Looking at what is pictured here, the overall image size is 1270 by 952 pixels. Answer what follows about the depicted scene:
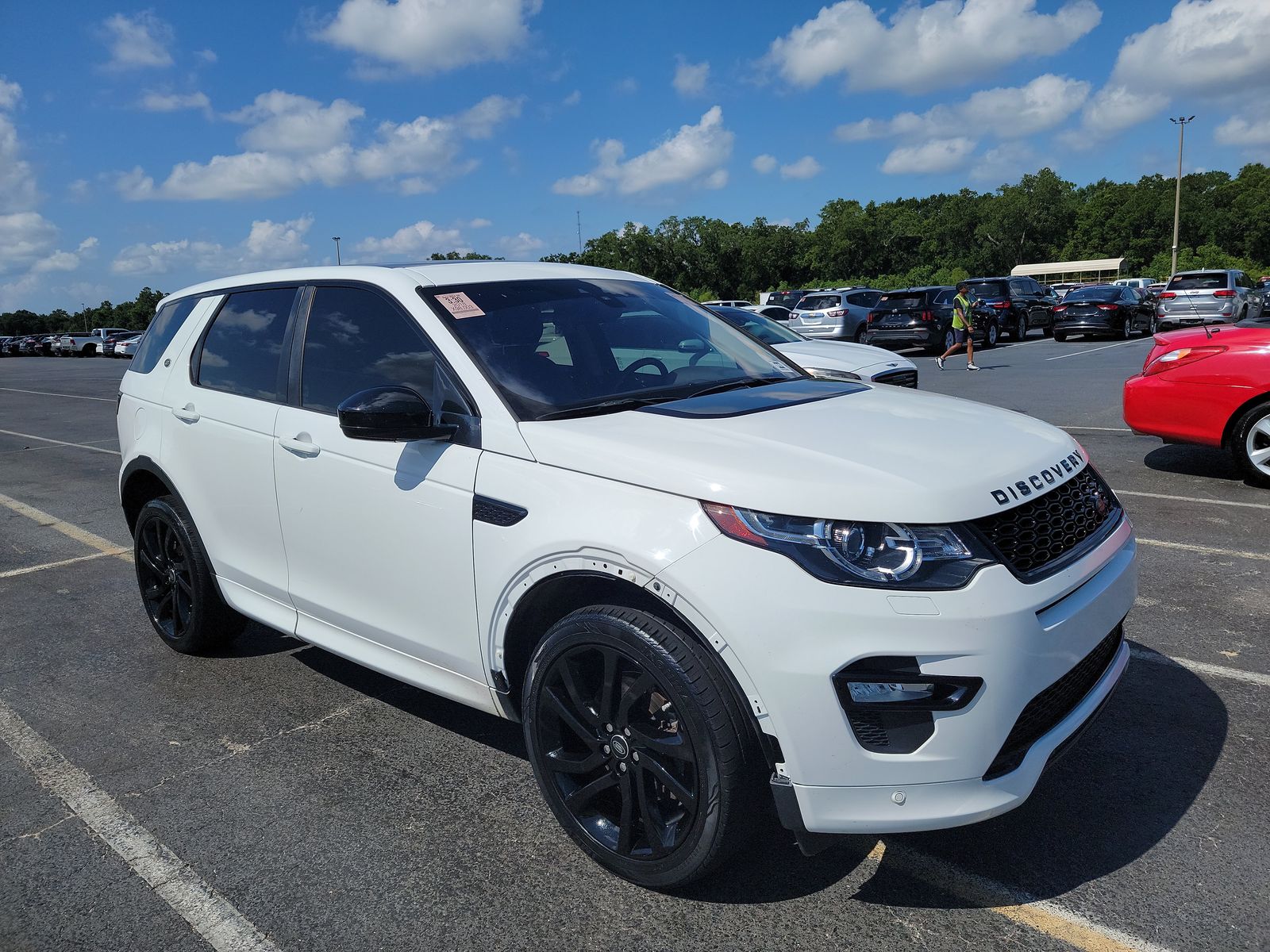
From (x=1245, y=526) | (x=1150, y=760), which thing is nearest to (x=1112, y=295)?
(x=1245, y=526)

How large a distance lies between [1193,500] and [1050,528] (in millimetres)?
5439

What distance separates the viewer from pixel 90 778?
351 cm

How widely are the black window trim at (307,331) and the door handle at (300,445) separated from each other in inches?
4.2

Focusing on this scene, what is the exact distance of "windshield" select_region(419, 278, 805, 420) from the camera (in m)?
3.13

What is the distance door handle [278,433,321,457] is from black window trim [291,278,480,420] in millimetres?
108

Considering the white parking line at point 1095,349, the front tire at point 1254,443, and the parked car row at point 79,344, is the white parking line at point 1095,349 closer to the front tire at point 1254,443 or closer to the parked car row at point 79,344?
the front tire at point 1254,443

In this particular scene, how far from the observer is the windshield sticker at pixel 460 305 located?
3.33 m

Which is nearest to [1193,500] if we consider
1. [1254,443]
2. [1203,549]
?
[1254,443]

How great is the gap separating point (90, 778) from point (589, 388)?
2292 mm

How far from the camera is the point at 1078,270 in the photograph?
10294 centimetres

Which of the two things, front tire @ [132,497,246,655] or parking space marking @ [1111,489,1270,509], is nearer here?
front tire @ [132,497,246,655]

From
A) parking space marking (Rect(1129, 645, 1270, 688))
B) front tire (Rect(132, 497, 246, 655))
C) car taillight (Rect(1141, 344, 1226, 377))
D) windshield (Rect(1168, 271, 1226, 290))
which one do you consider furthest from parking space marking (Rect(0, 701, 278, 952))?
windshield (Rect(1168, 271, 1226, 290))

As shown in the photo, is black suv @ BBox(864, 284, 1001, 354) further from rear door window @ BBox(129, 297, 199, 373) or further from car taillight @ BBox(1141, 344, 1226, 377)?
rear door window @ BBox(129, 297, 199, 373)

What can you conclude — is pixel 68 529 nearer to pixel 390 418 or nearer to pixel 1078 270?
pixel 390 418
